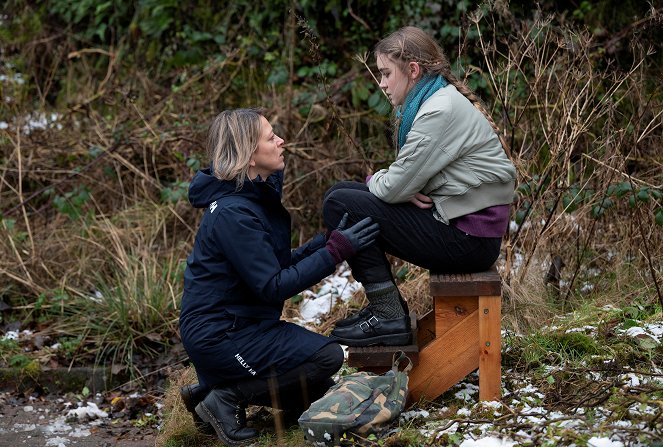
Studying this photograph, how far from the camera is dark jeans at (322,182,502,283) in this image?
12.6ft

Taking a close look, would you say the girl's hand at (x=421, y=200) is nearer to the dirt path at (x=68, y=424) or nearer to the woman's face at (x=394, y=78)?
the woman's face at (x=394, y=78)

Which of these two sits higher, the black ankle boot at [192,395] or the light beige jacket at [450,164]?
the light beige jacket at [450,164]

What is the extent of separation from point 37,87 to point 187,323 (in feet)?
17.0

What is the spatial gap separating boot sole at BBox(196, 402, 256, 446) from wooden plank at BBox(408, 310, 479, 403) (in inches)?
31.0

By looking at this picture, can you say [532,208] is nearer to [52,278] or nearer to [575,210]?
[575,210]

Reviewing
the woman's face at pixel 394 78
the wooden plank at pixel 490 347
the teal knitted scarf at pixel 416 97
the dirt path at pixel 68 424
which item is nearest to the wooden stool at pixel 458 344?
the wooden plank at pixel 490 347

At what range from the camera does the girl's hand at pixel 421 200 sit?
3850 mm

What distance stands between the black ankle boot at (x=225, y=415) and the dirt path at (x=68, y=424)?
99 cm

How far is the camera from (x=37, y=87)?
8.34 m

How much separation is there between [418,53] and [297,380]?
A: 4.95ft

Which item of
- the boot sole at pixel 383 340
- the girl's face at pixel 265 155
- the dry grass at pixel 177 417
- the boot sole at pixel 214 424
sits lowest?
A: the dry grass at pixel 177 417

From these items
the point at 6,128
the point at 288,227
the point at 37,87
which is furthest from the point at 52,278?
the point at 288,227

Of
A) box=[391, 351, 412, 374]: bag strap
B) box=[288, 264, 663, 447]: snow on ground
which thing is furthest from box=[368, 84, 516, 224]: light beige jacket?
box=[288, 264, 663, 447]: snow on ground

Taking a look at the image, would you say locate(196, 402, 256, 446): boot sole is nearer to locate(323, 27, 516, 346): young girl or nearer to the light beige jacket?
locate(323, 27, 516, 346): young girl
